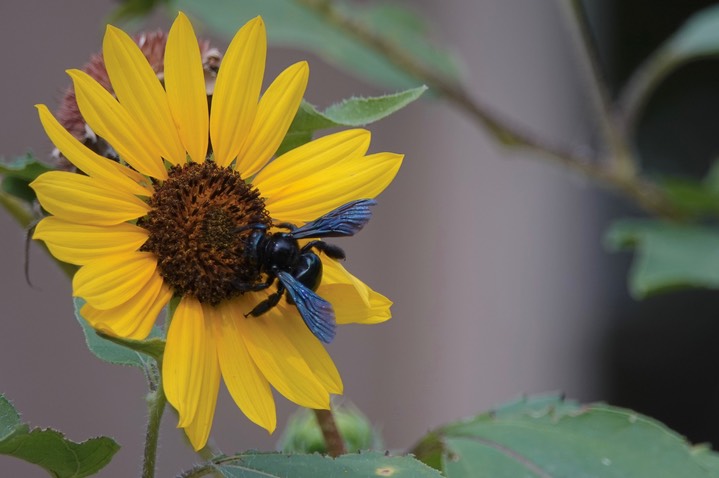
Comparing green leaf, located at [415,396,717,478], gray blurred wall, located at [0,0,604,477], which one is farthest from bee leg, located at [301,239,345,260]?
gray blurred wall, located at [0,0,604,477]

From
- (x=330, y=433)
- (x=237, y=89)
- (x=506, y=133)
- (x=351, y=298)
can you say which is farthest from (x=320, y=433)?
(x=506, y=133)

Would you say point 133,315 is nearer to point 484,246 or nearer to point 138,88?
point 138,88

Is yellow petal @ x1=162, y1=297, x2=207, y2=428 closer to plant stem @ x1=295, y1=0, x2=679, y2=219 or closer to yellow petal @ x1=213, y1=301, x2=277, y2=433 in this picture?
yellow petal @ x1=213, y1=301, x2=277, y2=433

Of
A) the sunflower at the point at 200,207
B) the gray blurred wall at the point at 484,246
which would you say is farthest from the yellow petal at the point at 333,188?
the gray blurred wall at the point at 484,246

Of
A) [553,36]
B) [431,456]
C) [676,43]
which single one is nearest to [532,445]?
[431,456]

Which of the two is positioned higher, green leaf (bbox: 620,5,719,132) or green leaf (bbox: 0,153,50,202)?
green leaf (bbox: 620,5,719,132)

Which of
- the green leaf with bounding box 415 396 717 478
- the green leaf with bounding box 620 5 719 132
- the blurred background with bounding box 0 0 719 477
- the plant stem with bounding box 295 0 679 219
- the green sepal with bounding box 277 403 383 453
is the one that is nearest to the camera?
the green leaf with bounding box 415 396 717 478
